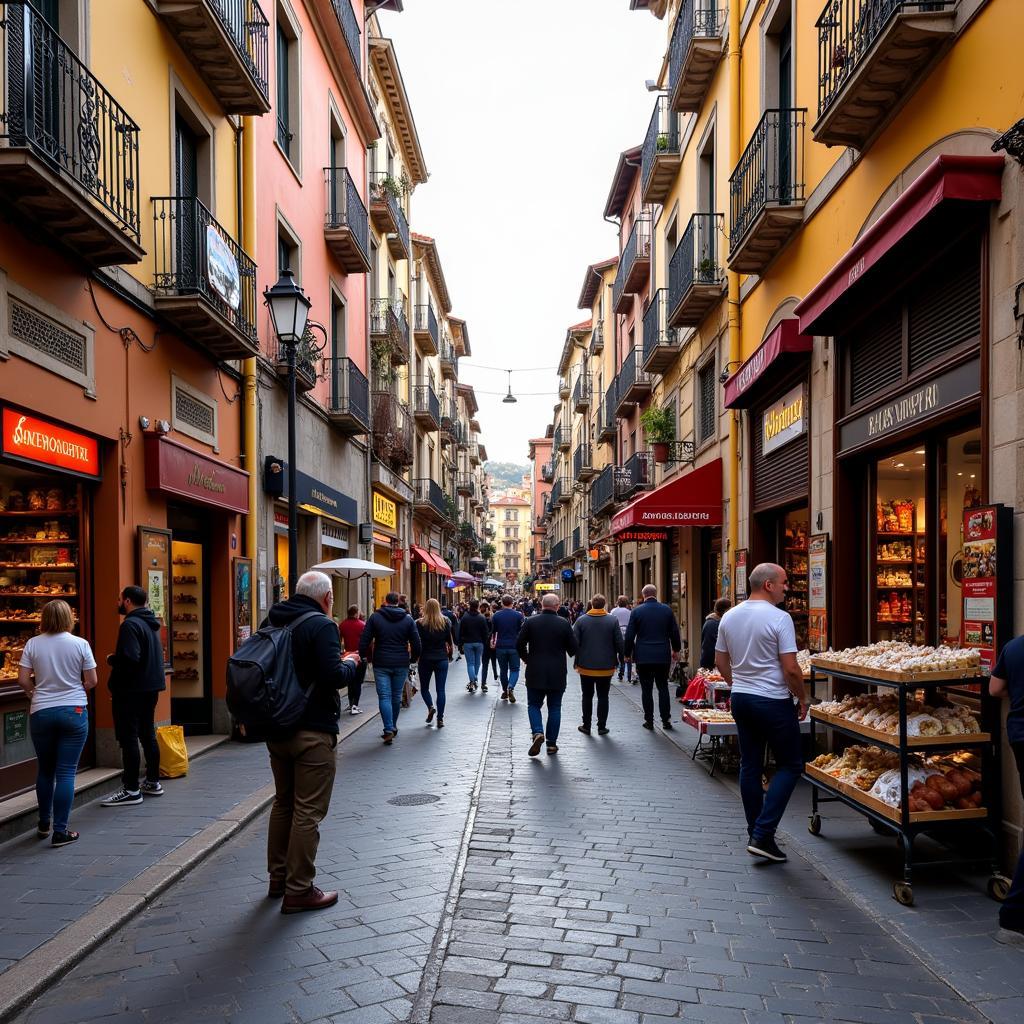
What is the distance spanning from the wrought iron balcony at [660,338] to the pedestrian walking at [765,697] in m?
12.4

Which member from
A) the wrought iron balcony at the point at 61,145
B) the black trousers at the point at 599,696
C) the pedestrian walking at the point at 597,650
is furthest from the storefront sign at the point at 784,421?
the wrought iron balcony at the point at 61,145

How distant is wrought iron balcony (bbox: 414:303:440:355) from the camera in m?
31.6

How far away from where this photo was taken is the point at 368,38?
74.0ft

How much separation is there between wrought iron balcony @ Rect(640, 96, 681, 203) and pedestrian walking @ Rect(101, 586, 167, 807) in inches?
564

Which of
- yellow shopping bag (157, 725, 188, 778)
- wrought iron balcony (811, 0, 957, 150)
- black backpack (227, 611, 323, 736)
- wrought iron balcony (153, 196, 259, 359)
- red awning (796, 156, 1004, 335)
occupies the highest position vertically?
wrought iron balcony (811, 0, 957, 150)

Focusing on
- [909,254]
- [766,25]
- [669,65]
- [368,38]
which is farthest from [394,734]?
[368,38]

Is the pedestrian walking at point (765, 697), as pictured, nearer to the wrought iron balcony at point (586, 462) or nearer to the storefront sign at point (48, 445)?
the storefront sign at point (48, 445)

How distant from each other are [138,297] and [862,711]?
770 centimetres

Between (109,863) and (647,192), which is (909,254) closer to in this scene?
(109,863)

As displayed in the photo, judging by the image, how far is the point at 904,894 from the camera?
522 centimetres

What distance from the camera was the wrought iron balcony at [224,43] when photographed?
10031 millimetres

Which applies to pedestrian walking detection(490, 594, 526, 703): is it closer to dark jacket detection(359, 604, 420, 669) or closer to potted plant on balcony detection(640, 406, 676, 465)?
potted plant on balcony detection(640, 406, 676, 465)

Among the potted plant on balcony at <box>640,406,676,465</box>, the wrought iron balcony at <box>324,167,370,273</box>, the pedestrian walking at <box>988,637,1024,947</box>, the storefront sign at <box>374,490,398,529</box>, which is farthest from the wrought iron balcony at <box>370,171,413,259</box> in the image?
the pedestrian walking at <box>988,637,1024,947</box>

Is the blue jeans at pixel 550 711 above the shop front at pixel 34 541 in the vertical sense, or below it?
below
